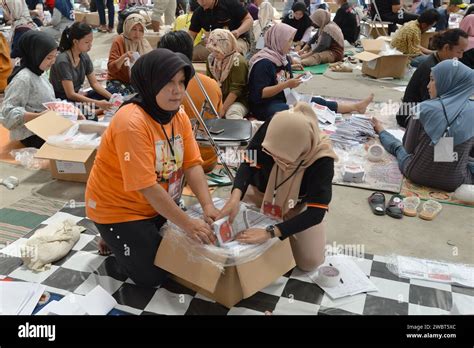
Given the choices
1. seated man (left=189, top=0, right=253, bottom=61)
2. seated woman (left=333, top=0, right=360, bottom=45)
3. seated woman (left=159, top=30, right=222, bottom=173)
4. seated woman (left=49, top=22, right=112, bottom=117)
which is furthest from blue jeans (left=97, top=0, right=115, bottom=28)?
seated woman (left=159, top=30, right=222, bottom=173)

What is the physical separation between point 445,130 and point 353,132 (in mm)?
1107

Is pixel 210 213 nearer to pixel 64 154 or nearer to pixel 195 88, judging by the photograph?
pixel 195 88

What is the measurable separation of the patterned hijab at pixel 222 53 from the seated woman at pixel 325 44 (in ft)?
9.74

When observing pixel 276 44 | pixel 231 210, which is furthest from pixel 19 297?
pixel 276 44

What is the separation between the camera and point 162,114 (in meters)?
2.01

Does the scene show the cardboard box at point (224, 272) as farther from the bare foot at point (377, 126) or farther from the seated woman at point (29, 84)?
the bare foot at point (377, 126)

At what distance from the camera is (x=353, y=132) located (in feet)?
13.0

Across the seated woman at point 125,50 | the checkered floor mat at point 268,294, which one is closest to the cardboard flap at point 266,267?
the checkered floor mat at point 268,294

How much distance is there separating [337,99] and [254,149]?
3.09 m

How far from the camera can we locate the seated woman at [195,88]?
3.00 m

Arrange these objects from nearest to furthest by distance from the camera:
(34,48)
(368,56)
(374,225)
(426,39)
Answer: (374,225) < (34,48) < (368,56) < (426,39)

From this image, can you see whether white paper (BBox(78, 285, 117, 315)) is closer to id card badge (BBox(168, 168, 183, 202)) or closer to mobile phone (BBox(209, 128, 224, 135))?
id card badge (BBox(168, 168, 183, 202))

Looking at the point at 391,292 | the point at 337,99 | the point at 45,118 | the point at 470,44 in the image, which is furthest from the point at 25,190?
the point at 470,44

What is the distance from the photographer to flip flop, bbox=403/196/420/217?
113 inches
